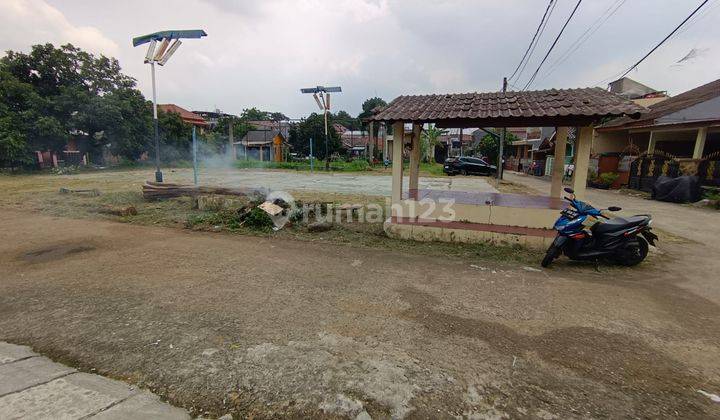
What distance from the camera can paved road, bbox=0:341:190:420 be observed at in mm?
2147

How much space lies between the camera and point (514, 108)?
20.1ft

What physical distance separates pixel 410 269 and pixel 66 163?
29633 millimetres

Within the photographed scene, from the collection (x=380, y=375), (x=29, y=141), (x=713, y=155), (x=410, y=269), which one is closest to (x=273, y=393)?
(x=380, y=375)

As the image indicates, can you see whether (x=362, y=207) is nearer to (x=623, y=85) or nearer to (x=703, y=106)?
(x=703, y=106)

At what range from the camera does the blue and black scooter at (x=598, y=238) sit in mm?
5016

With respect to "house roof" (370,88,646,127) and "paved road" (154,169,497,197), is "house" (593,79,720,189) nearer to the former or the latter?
"paved road" (154,169,497,197)

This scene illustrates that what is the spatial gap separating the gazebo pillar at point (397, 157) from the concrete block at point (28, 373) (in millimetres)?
5467

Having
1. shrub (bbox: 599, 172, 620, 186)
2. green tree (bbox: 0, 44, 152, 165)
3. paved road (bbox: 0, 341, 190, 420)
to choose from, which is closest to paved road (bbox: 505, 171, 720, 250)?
shrub (bbox: 599, 172, 620, 186)

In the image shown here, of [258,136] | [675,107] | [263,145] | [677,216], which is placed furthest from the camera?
[258,136]

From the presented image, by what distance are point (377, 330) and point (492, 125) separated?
16.8ft

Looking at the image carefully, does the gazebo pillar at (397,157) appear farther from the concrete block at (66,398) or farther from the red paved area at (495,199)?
the concrete block at (66,398)

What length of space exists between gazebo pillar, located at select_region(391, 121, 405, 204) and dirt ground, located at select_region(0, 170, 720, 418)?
169 centimetres

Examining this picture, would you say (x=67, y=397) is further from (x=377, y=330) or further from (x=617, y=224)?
(x=617, y=224)

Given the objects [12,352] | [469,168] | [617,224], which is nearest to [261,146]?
[469,168]
